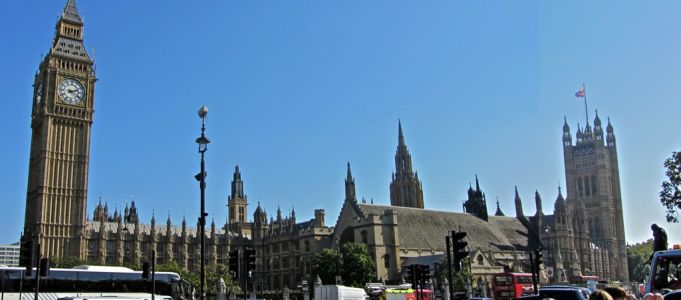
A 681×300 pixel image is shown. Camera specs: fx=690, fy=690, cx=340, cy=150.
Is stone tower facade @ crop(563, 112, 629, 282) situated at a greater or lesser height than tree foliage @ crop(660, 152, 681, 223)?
greater

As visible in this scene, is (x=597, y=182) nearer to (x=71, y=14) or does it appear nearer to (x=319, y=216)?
(x=319, y=216)

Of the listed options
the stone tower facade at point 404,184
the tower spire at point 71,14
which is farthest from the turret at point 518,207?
the tower spire at point 71,14

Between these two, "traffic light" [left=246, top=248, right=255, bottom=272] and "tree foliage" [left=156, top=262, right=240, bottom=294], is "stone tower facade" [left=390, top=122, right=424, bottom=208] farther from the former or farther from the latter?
"traffic light" [left=246, top=248, right=255, bottom=272]

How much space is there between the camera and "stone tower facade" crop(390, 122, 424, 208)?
416ft

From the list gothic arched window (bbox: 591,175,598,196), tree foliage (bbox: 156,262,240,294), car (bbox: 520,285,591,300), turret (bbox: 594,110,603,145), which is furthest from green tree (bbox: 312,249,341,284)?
turret (bbox: 594,110,603,145)

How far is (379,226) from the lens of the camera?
91.8m

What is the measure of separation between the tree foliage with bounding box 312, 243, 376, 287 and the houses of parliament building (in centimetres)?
655

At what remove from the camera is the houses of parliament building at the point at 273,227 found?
317ft

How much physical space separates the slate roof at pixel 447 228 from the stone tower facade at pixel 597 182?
3936 cm

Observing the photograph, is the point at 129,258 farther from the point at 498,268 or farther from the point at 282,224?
the point at 498,268

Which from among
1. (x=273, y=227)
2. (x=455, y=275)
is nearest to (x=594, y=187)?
(x=273, y=227)

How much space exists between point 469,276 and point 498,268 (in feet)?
59.7

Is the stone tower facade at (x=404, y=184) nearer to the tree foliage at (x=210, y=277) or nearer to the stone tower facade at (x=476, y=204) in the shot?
the stone tower facade at (x=476, y=204)

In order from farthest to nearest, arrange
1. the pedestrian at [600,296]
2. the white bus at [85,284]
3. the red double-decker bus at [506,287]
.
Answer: the red double-decker bus at [506,287] → the white bus at [85,284] → the pedestrian at [600,296]
